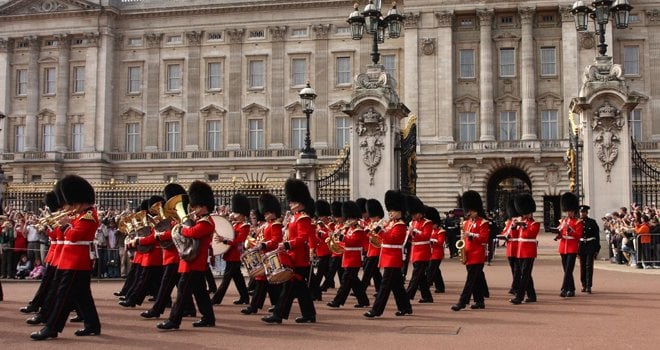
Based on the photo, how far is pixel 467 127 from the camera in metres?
42.9

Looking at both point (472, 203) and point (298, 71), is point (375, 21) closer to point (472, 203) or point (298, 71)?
point (472, 203)

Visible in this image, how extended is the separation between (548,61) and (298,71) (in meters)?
14.3

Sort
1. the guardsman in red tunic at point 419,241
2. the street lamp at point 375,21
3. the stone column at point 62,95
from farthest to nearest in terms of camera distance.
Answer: the stone column at point 62,95 < the street lamp at point 375,21 < the guardsman in red tunic at point 419,241

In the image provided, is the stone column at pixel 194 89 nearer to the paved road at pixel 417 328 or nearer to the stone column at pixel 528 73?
the stone column at pixel 528 73

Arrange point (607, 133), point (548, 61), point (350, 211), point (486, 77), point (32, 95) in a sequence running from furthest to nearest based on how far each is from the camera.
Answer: point (32, 95) → point (548, 61) → point (486, 77) → point (607, 133) → point (350, 211)

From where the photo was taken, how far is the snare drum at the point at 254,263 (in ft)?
32.8

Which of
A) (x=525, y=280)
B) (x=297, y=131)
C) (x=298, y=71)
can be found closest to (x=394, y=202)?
(x=525, y=280)

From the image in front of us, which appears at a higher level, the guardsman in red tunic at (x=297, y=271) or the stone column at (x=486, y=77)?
the stone column at (x=486, y=77)

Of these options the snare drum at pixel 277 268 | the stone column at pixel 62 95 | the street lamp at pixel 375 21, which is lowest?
the snare drum at pixel 277 268

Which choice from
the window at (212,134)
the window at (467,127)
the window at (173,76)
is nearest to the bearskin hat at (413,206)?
the window at (467,127)

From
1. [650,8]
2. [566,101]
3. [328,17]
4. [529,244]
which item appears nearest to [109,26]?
[328,17]

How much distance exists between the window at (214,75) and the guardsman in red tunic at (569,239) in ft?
118

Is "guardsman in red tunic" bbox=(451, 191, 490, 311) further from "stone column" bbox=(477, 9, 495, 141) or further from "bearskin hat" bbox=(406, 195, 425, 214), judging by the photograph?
"stone column" bbox=(477, 9, 495, 141)

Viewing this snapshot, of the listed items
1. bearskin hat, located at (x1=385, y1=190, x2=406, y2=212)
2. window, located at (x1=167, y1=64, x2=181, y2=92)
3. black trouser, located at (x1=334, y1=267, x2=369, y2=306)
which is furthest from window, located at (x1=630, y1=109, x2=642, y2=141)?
bearskin hat, located at (x1=385, y1=190, x2=406, y2=212)
